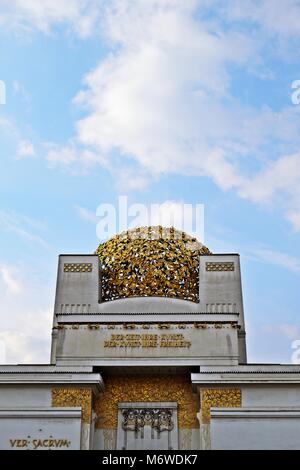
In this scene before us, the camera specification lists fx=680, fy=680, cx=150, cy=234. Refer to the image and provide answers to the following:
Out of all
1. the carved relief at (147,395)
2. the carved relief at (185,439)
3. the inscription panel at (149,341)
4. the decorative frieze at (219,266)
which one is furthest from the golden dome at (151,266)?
the carved relief at (185,439)

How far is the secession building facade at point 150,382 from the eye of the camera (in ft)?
44.4

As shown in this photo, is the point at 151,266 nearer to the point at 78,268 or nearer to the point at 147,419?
the point at 78,268

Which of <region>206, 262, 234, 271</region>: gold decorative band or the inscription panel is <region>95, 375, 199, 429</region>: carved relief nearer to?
the inscription panel

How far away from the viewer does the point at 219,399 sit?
1377cm

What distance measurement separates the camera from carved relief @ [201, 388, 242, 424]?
45.0ft

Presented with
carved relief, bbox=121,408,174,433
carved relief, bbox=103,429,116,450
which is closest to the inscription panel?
carved relief, bbox=121,408,174,433

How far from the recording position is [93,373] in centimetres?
1402

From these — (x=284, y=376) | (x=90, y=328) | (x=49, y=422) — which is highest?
(x=90, y=328)

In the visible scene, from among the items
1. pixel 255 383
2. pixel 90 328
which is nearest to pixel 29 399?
pixel 90 328

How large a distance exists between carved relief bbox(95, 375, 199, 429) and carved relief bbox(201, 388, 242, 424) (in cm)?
57

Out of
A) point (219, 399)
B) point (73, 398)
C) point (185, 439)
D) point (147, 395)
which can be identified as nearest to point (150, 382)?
point (147, 395)
